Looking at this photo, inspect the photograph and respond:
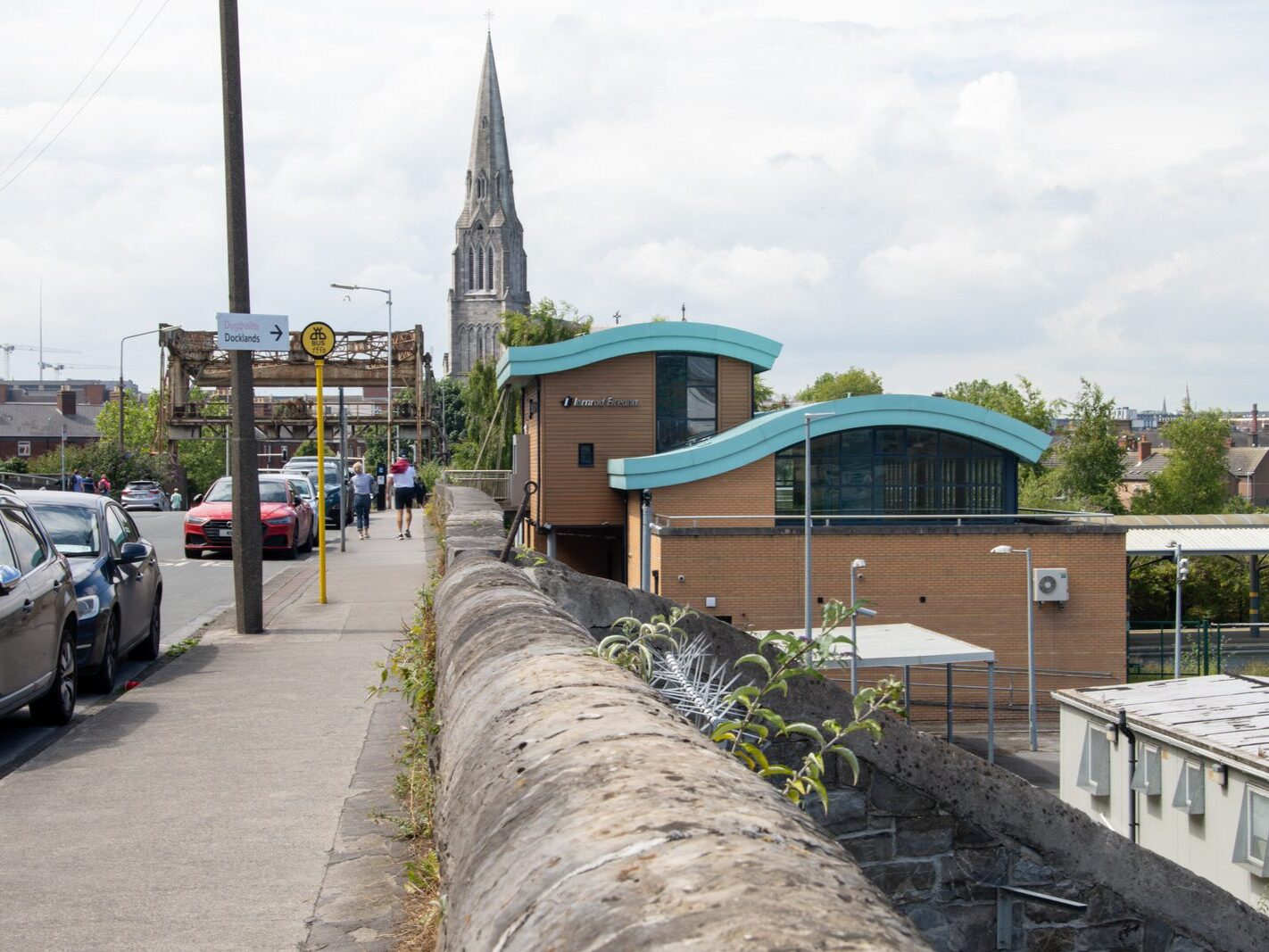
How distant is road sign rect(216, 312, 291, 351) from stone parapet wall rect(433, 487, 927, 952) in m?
10.1

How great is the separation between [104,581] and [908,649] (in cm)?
1988

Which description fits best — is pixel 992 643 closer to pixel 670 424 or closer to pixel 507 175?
pixel 670 424

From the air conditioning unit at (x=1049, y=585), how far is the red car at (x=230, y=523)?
19.8m

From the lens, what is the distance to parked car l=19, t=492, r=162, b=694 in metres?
10.4

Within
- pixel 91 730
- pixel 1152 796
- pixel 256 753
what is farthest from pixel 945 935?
pixel 1152 796

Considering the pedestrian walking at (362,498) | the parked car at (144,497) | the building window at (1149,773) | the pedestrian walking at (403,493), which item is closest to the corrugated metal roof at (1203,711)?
the building window at (1149,773)

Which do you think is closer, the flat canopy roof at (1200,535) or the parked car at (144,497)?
the flat canopy roof at (1200,535)

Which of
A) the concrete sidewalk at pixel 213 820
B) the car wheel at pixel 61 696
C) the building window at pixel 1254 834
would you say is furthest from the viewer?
the building window at pixel 1254 834

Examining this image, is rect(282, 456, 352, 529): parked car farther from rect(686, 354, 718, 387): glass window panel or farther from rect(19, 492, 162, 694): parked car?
rect(19, 492, 162, 694): parked car

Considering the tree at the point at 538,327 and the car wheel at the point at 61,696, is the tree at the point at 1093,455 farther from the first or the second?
the car wheel at the point at 61,696

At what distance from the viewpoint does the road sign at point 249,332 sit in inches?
510

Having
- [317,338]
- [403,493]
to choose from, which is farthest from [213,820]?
[403,493]

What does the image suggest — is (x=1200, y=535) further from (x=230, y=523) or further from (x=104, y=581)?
(x=104, y=581)

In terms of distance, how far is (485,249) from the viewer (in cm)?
16188
